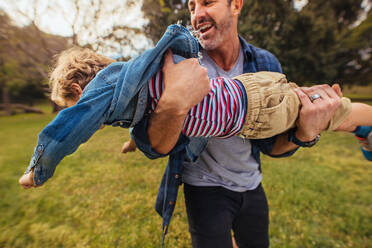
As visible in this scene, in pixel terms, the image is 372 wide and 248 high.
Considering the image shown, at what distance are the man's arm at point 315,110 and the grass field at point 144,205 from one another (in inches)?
71.6

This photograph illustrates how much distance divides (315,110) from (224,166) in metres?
0.77

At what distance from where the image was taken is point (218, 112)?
4.05 feet

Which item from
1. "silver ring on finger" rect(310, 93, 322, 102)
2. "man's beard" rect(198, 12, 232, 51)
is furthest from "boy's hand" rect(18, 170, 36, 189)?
"silver ring on finger" rect(310, 93, 322, 102)

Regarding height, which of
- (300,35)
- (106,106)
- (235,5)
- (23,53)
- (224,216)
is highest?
(235,5)

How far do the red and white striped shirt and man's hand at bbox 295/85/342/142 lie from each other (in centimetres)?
45

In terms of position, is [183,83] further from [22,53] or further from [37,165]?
[22,53]

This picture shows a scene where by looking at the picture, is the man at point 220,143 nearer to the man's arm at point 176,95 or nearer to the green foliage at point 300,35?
the man's arm at point 176,95

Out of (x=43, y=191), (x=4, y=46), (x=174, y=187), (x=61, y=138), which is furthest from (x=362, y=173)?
(x=4, y=46)

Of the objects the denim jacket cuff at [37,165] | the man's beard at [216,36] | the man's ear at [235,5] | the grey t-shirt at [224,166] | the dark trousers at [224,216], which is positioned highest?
the man's ear at [235,5]

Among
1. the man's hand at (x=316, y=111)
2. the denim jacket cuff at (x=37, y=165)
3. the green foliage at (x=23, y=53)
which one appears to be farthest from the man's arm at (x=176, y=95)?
the green foliage at (x=23, y=53)

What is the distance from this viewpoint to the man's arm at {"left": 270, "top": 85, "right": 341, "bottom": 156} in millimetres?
1354

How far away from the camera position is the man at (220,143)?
1.08 metres

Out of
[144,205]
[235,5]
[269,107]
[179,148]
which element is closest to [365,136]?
[269,107]

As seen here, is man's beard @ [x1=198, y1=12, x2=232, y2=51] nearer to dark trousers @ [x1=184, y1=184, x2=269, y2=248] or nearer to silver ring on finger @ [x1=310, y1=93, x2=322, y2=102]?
silver ring on finger @ [x1=310, y1=93, x2=322, y2=102]
